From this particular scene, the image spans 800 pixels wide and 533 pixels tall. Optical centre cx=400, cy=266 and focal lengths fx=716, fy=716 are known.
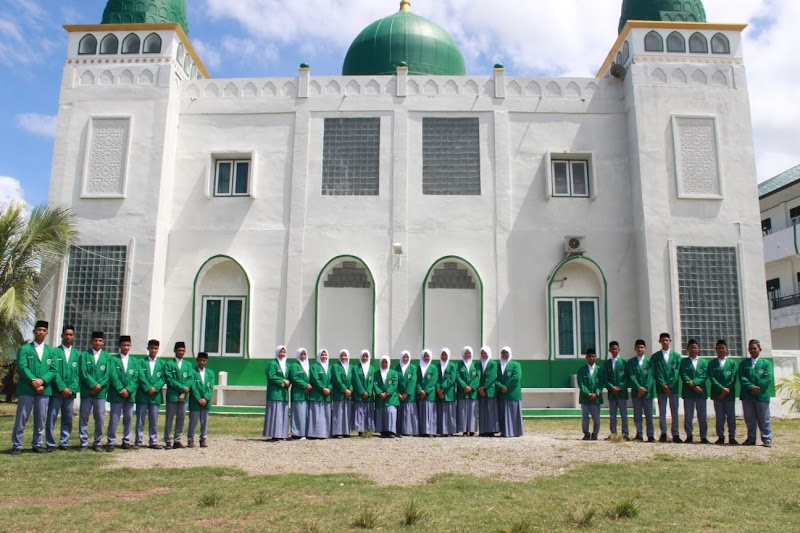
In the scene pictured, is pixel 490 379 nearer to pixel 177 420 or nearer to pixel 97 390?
pixel 177 420

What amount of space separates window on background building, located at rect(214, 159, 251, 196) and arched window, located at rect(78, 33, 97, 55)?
12.8 ft

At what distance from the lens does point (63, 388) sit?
9.00m

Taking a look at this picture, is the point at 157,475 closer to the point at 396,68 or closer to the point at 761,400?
the point at 761,400

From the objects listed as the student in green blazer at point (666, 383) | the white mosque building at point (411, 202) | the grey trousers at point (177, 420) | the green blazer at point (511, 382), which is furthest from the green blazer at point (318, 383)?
the student in green blazer at point (666, 383)

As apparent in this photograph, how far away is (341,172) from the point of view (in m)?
16.1

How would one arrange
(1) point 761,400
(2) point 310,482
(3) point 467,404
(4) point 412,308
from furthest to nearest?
(4) point 412,308 < (3) point 467,404 < (1) point 761,400 < (2) point 310,482

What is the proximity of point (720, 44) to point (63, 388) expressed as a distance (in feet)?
49.9

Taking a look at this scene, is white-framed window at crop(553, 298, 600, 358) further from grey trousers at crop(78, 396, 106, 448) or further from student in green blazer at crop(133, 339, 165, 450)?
grey trousers at crop(78, 396, 106, 448)

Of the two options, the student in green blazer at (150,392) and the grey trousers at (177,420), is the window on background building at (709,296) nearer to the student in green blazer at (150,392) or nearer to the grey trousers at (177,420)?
the grey trousers at (177,420)

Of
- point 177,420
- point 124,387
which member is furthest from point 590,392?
point 124,387

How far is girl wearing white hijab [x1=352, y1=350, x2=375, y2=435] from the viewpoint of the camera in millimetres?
11062

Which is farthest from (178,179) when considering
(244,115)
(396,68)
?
(396,68)

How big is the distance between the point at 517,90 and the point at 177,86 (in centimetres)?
784

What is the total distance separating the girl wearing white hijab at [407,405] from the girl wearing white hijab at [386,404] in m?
0.09
